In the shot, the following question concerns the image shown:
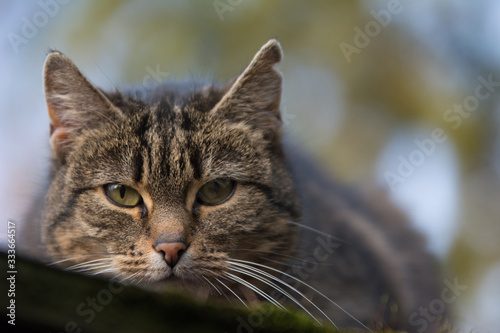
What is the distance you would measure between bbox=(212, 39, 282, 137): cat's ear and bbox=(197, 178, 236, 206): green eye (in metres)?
0.36

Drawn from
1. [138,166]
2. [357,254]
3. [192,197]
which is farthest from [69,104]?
[357,254]

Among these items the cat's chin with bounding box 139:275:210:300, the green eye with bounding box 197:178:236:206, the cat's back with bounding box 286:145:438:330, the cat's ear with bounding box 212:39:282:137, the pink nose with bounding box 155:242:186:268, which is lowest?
the cat's back with bounding box 286:145:438:330

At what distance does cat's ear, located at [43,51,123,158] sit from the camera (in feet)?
7.88

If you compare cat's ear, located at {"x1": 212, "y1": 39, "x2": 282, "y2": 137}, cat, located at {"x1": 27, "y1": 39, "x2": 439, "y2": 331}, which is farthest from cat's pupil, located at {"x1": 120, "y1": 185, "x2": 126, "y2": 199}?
cat's ear, located at {"x1": 212, "y1": 39, "x2": 282, "y2": 137}

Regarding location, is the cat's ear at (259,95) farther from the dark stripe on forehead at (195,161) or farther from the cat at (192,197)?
the dark stripe on forehead at (195,161)

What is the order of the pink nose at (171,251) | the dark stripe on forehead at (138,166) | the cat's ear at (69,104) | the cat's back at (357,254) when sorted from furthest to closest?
the cat's back at (357,254), the cat's ear at (69,104), the dark stripe on forehead at (138,166), the pink nose at (171,251)

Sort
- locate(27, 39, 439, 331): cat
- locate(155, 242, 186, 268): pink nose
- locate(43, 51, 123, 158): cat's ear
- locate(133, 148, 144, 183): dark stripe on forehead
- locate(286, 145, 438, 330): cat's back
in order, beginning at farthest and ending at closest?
locate(286, 145, 438, 330): cat's back, locate(43, 51, 123, 158): cat's ear, locate(133, 148, 144, 183): dark stripe on forehead, locate(27, 39, 439, 331): cat, locate(155, 242, 186, 268): pink nose

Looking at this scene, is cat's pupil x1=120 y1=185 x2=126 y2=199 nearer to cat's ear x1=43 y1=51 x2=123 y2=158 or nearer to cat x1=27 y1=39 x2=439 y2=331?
cat x1=27 y1=39 x2=439 y2=331

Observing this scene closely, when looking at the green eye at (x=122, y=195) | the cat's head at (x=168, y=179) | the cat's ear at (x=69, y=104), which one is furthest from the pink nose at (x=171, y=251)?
the cat's ear at (x=69, y=104)

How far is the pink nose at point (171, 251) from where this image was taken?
6.62 feet

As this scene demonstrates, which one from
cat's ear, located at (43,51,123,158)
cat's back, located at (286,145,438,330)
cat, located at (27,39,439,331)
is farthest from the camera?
cat's back, located at (286,145,438,330)

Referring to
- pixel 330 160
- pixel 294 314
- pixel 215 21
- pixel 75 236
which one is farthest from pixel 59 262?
pixel 215 21

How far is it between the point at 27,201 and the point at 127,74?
106 inches

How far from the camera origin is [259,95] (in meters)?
2.61
